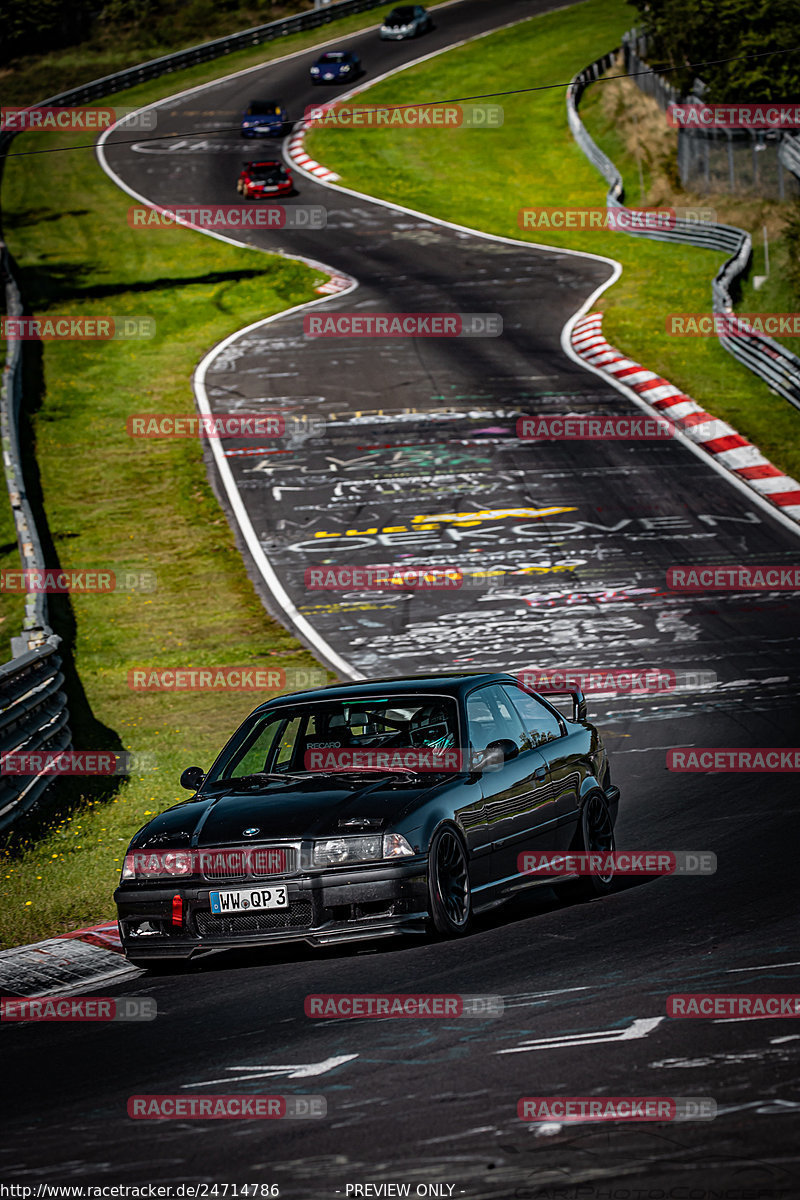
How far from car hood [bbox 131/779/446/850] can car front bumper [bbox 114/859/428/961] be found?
0.23 meters

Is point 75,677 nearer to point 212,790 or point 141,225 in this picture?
point 212,790

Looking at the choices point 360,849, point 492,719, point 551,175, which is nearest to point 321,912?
point 360,849

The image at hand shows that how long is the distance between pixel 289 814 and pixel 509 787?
1.47m

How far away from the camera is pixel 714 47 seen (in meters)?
49.0

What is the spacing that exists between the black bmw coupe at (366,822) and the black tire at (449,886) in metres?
0.01

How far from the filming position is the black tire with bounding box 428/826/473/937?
296 inches

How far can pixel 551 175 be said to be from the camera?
50.4 m

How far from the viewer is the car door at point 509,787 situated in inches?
332

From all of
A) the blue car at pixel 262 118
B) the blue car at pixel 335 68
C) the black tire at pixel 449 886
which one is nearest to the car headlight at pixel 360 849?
the black tire at pixel 449 886

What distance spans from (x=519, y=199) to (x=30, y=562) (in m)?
32.6

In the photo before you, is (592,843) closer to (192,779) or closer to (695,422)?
(192,779)

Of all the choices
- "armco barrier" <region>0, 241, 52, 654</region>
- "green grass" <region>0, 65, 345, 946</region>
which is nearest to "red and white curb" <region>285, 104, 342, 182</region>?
"green grass" <region>0, 65, 345, 946</region>

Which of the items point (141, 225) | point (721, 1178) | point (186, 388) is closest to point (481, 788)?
point (721, 1178)

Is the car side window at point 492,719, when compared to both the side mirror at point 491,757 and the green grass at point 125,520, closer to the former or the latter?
the side mirror at point 491,757
